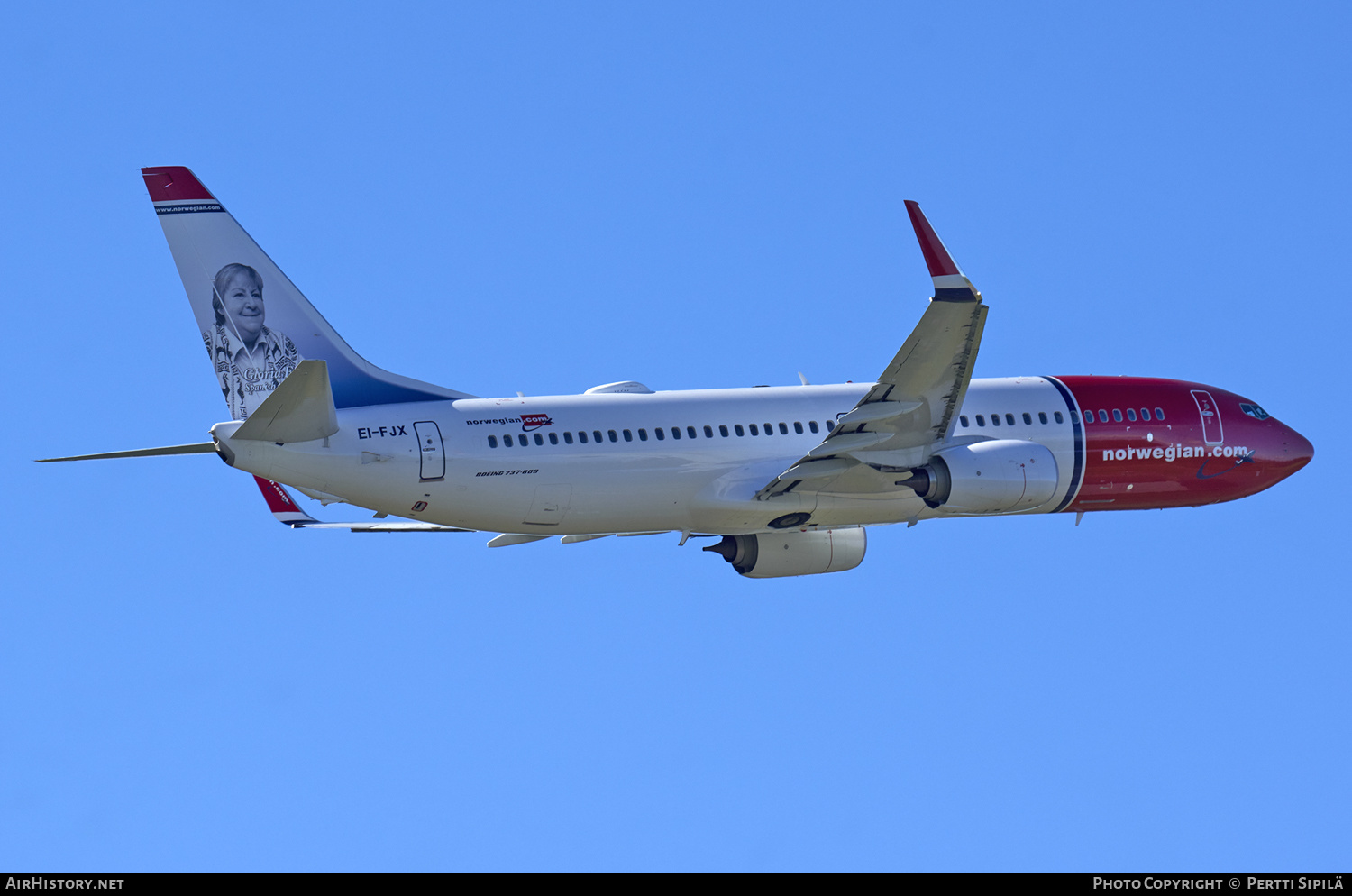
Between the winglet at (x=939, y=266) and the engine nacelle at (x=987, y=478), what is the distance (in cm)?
513

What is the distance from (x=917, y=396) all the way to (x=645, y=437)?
580 centimetres

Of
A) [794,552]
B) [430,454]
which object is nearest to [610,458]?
[430,454]

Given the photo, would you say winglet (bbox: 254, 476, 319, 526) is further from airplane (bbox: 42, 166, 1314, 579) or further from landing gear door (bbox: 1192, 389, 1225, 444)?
landing gear door (bbox: 1192, 389, 1225, 444)

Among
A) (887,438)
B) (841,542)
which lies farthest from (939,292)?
(841,542)

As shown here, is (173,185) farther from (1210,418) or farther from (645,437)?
(1210,418)

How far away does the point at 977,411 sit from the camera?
41719 mm

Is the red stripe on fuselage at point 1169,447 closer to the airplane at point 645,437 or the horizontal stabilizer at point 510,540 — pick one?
the airplane at point 645,437

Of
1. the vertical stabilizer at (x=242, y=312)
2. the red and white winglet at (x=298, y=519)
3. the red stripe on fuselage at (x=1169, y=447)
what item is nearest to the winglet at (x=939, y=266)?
the red stripe on fuselage at (x=1169, y=447)

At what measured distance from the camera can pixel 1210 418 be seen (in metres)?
44.1

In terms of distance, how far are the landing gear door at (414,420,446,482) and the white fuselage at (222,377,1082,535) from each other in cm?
3

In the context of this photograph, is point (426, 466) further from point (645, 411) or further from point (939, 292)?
point (939, 292)

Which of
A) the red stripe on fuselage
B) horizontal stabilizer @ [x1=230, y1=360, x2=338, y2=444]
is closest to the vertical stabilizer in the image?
horizontal stabilizer @ [x1=230, y1=360, x2=338, y2=444]

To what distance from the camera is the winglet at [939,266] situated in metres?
34.5

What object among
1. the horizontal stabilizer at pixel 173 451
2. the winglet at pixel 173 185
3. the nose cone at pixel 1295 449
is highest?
the winglet at pixel 173 185
